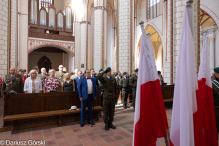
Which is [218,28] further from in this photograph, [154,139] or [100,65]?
[154,139]

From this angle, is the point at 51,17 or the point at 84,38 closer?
the point at 51,17

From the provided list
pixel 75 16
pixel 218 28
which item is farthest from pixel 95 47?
pixel 218 28

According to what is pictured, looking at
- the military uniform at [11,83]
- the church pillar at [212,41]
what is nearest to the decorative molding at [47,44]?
the military uniform at [11,83]

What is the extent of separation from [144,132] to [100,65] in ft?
33.1

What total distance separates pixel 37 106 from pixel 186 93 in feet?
12.5

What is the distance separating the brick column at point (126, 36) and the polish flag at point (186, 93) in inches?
239

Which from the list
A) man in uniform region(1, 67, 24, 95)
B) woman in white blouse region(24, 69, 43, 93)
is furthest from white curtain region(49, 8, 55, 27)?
woman in white blouse region(24, 69, 43, 93)

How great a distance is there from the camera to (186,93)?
137 centimetres

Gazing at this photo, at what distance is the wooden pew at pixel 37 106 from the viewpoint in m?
3.73

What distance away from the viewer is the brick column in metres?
7.55

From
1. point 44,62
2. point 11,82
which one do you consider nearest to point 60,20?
point 44,62

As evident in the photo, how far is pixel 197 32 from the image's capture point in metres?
5.61

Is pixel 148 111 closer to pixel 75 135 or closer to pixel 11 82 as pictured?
pixel 75 135

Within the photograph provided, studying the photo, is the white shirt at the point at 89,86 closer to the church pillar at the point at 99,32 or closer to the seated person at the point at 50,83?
the seated person at the point at 50,83
